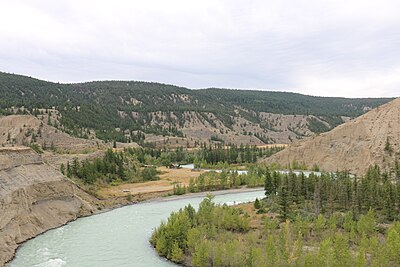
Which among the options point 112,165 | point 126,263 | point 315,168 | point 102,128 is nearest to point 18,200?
point 126,263

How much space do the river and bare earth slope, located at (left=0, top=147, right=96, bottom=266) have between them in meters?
1.35

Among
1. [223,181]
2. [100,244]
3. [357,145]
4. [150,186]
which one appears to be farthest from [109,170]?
[357,145]

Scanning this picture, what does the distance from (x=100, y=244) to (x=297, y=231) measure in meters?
19.5

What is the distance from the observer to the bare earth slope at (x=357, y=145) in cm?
9912

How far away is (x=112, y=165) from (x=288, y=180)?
41.6m

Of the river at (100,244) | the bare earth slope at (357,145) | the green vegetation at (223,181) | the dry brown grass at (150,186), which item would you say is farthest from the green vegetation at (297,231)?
the bare earth slope at (357,145)

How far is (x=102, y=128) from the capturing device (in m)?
182

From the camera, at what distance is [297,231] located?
4356cm

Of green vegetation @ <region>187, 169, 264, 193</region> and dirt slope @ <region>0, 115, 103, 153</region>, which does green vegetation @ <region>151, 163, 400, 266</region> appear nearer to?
green vegetation @ <region>187, 169, 264, 193</region>

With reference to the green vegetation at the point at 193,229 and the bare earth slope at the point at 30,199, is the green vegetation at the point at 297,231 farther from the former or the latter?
the bare earth slope at the point at 30,199

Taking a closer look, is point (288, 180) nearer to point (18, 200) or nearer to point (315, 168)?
point (18, 200)

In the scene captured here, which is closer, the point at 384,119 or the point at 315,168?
the point at 384,119

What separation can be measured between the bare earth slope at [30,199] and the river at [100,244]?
135 cm

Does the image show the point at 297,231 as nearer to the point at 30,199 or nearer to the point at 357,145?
the point at 30,199
